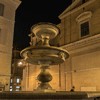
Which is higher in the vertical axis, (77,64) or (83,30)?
(83,30)

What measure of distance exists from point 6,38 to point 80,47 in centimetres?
717

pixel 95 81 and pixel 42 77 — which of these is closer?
pixel 42 77

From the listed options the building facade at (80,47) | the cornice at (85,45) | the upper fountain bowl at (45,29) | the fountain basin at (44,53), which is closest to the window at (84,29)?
the building facade at (80,47)

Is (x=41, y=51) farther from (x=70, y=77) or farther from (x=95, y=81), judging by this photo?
(x=70, y=77)

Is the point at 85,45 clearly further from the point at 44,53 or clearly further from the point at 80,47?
the point at 44,53

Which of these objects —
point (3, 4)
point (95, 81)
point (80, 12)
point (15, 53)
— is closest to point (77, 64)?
point (95, 81)

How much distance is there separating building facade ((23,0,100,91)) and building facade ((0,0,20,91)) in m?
2.87

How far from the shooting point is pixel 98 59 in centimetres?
1541

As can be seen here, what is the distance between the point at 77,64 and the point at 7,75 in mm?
6454

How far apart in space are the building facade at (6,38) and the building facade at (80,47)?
9.41ft

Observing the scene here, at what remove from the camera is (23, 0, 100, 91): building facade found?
15742mm

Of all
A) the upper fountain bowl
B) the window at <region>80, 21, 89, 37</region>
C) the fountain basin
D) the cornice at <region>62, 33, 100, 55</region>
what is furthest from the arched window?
the fountain basin

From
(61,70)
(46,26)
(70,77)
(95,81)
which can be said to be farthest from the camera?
(61,70)

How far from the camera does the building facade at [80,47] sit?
15742 millimetres
